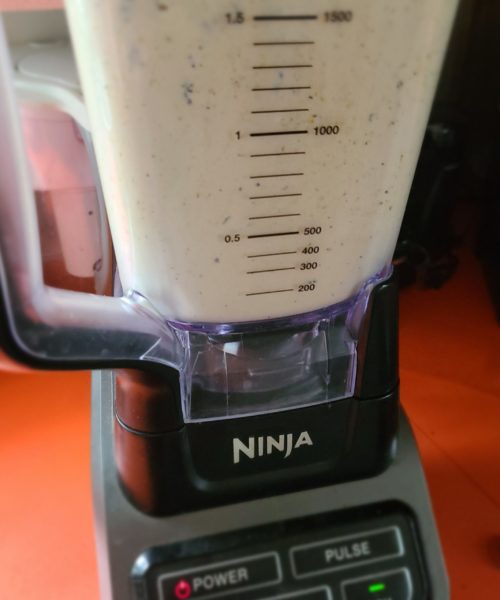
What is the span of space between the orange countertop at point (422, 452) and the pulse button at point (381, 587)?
0.09 metres

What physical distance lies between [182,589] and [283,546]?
73mm

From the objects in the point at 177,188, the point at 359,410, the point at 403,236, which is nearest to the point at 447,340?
the point at 403,236

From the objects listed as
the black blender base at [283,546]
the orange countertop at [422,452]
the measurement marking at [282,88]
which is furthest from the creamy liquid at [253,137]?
the orange countertop at [422,452]

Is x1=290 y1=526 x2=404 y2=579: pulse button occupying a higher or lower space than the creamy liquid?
lower

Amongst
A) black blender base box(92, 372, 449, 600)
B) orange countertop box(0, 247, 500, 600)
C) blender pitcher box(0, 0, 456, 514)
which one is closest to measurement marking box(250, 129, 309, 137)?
blender pitcher box(0, 0, 456, 514)

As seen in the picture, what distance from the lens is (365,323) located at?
17.0 inches

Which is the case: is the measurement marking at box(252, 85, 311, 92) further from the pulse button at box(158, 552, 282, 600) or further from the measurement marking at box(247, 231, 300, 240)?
the pulse button at box(158, 552, 282, 600)

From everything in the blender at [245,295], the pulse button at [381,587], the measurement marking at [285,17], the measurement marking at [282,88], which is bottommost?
the pulse button at [381,587]

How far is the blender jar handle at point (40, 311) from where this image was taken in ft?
0.98

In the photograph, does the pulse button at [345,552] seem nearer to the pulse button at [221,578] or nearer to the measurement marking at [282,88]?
the pulse button at [221,578]

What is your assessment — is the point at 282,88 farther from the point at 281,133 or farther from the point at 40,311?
the point at 40,311

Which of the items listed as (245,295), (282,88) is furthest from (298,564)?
(282,88)

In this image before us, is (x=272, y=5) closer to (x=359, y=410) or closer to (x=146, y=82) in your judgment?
(x=146, y=82)

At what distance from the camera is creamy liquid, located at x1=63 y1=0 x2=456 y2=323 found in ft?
1.03
